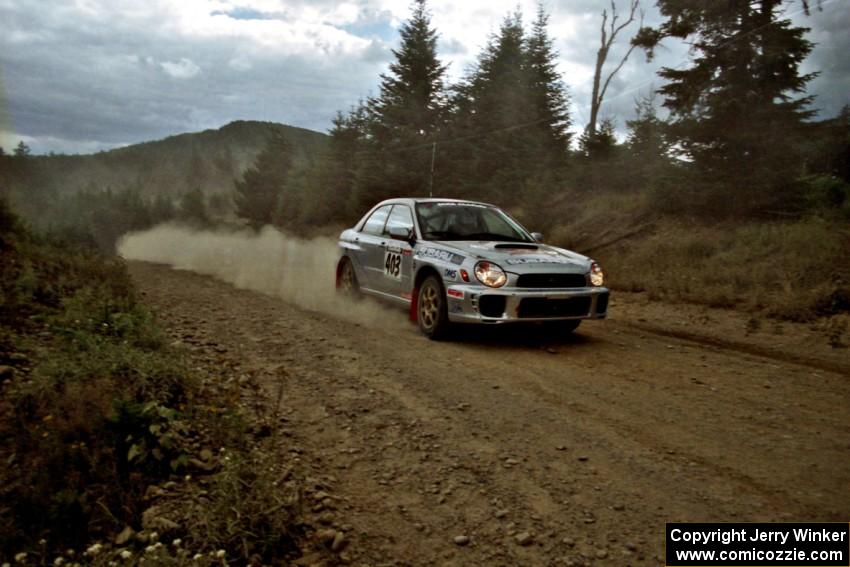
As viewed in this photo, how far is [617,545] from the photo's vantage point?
9.66 ft

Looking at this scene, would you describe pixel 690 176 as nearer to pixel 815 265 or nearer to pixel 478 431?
pixel 815 265

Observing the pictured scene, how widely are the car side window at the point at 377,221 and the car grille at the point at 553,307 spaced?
10.1 feet

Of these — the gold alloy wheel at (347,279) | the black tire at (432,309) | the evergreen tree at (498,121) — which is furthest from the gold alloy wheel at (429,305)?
the evergreen tree at (498,121)

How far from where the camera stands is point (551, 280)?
7148mm

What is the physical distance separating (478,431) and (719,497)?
1.60 metres

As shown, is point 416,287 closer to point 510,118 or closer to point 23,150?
point 510,118

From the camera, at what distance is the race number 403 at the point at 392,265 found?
845cm

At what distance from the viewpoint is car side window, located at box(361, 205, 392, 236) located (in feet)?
30.7

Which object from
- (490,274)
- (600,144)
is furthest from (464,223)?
(600,144)

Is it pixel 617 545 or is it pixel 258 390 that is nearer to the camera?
pixel 617 545

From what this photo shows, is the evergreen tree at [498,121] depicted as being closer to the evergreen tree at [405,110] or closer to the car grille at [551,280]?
the evergreen tree at [405,110]

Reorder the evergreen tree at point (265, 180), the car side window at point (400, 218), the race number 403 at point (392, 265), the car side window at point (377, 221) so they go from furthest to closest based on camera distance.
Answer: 1. the evergreen tree at point (265, 180)
2. the car side window at point (377, 221)
3. the car side window at point (400, 218)
4. the race number 403 at point (392, 265)

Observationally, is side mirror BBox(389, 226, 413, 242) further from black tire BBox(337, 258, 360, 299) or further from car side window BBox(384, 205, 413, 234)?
black tire BBox(337, 258, 360, 299)

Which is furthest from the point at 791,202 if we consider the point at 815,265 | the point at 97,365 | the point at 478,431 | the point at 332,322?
the point at 97,365
